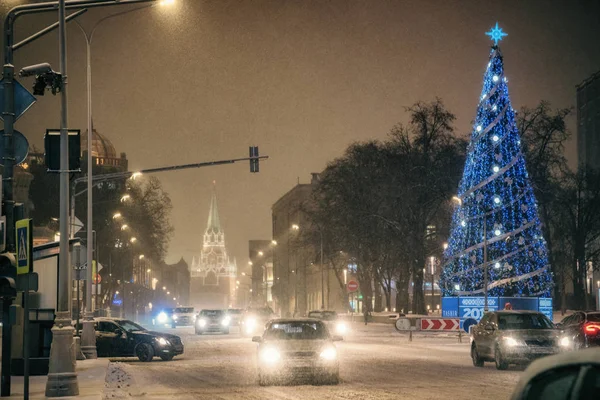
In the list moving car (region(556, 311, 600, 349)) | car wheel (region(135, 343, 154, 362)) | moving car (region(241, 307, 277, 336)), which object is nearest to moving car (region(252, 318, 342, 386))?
moving car (region(556, 311, 600, 349))

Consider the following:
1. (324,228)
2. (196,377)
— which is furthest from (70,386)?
(324,228)

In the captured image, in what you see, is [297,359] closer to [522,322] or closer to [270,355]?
[270,355]

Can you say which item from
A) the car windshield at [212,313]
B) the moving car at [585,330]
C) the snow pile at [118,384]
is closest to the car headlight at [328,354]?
the snow pile at [118,384]

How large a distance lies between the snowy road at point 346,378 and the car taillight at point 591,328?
12.3ft

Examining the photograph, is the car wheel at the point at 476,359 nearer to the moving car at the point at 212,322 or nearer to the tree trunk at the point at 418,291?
the moving car at the point at 212,322

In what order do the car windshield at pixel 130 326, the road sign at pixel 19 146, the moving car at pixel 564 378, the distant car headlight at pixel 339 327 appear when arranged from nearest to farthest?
the moving car at pixel 564 378 < the road sign at pixel 19 146 < the car windshield at pixel 130 326 < the distant car headlight at pixel 339 327

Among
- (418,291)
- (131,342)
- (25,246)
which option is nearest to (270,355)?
(25,246)

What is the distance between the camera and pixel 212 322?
65188 mm

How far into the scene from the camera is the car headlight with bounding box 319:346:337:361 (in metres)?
23.4

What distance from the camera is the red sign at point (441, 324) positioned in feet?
153

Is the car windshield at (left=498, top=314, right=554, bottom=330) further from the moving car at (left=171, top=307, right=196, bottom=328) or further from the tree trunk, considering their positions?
the moving car at (left=171, top=307, right=196, bottom=328)

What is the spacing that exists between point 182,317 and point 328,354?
219 feet

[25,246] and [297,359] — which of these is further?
[297,359]

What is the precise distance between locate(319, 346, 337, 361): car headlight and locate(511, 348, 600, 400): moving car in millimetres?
18805
